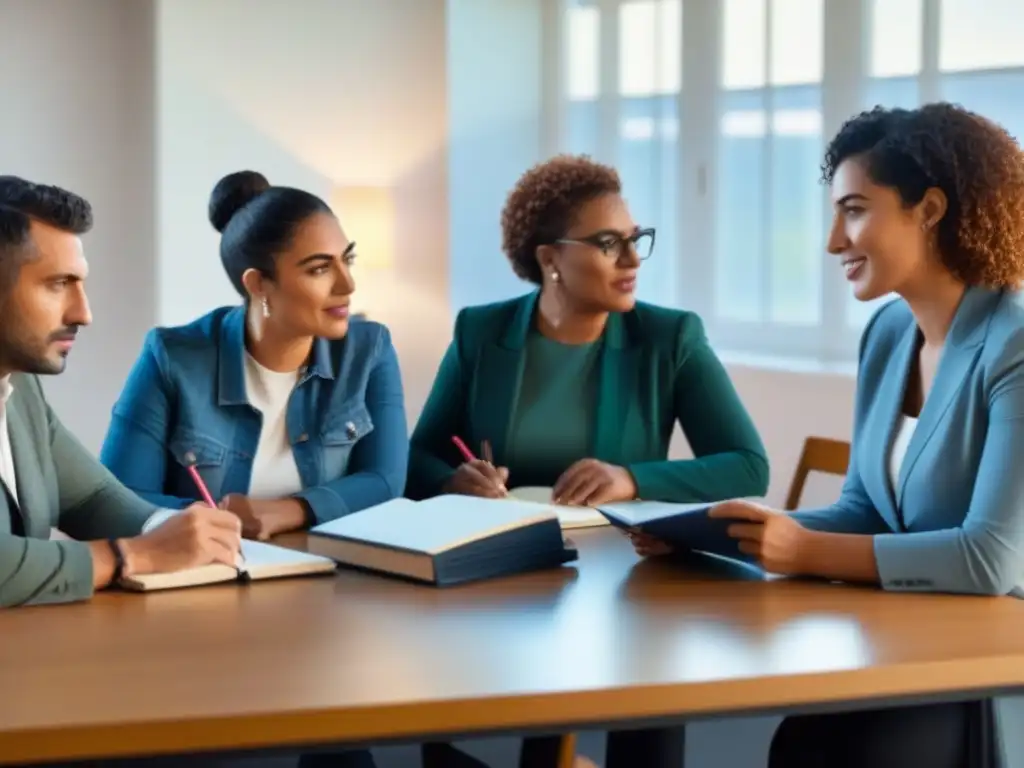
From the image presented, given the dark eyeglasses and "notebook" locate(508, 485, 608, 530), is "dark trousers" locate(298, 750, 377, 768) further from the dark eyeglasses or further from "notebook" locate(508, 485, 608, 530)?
the dark eyeglasses

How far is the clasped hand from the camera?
1.87 meters

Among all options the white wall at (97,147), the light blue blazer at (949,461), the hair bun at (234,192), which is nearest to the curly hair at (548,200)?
the hair bun at (234,192)

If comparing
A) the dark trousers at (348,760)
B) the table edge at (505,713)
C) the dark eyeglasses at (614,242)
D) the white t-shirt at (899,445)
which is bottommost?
the dark trousers at (348,760)

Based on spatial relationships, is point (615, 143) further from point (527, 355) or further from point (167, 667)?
point (167, 667)

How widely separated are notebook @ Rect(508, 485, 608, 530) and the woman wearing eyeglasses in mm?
158

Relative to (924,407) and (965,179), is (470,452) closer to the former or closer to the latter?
(924,407)

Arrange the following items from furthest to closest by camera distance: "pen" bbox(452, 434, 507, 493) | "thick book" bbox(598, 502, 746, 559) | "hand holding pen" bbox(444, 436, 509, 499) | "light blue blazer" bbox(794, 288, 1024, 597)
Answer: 1. "pen" bbox(452, 434, 507, 493)
2. "hand holding pen" bbox(444, 436, 509, 499)
3. "thick book" bbox(598, 502, 746, 559)
4. "light blue blazer" bbox(794, 288, 1024, 597)

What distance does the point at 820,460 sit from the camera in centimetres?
303

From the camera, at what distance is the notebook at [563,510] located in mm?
2277

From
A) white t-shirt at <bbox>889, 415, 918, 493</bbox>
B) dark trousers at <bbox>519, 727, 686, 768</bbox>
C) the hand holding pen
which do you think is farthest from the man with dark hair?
white t-shirt at <bbox>889, 415, 918, 493</bbox>

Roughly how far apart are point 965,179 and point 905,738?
2.59 feet

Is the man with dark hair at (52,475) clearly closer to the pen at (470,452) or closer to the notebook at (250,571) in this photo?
the notebook at (250,571)

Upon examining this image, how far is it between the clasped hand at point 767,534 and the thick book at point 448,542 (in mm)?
247

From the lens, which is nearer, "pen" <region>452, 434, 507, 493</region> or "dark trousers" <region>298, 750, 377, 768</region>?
"dark trousers" <region>298, 750, 377, 768</region>
